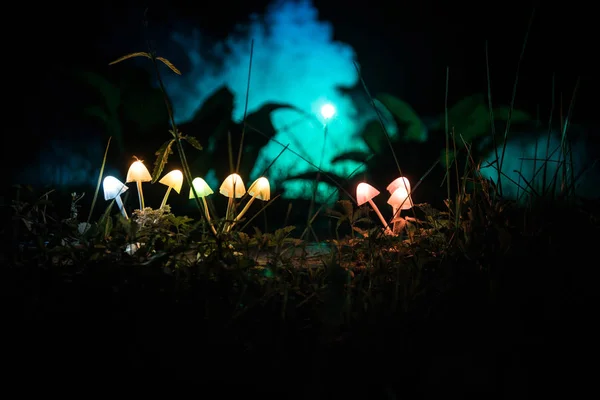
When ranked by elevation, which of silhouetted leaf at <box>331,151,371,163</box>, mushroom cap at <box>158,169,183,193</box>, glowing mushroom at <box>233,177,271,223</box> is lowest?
glowing mushroom at <box>233,177,271,223</box>

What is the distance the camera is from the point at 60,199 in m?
2.86

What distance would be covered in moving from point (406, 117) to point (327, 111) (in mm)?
678

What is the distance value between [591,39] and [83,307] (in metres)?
4.09

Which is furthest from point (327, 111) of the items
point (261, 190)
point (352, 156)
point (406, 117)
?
point (261, 190)

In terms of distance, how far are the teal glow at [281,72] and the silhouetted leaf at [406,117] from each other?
359 mm

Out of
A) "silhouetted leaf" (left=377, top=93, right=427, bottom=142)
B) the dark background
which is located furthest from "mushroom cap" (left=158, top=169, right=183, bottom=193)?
"silhouetted leaf" (left=377, top=93, right=427, bottom=142)

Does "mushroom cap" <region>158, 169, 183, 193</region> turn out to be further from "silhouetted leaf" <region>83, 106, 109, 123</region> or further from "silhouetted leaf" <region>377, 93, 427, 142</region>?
"silhouetted leaf" <region>377, 93, 427, 142</region>

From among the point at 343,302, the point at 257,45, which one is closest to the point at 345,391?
the point at 343,302

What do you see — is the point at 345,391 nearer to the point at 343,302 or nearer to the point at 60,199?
the point at 343,302

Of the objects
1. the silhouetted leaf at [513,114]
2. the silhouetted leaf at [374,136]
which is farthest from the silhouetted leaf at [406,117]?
the silhouetted leaf at [513,114]

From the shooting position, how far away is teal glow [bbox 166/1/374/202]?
10.5 feet

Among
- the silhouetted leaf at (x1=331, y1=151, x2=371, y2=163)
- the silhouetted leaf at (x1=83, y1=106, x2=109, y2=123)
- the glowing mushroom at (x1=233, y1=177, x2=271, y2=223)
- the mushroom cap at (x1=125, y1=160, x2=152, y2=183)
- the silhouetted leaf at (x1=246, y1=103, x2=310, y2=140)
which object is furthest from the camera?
the silhouetted leaf at (x1=331, y1=151, x2=371, y2=163)

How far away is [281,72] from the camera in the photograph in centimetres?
327

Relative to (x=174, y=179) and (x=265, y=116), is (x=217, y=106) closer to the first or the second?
(x=265, y=116)
